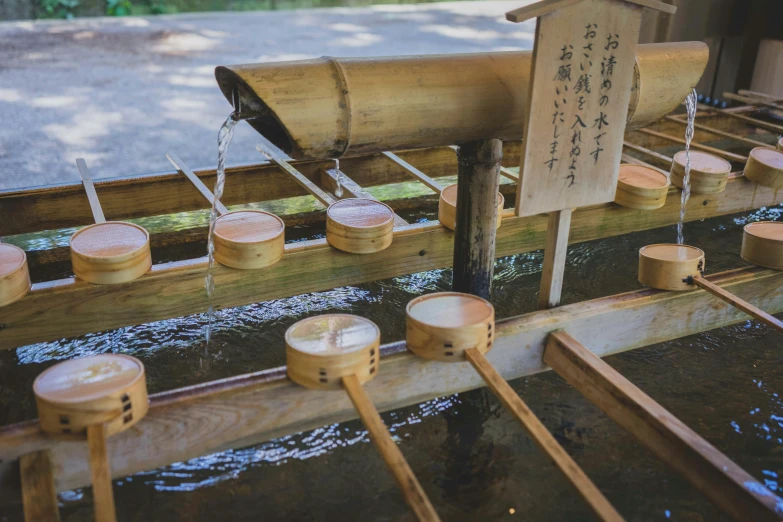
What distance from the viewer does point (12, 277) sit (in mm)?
2885

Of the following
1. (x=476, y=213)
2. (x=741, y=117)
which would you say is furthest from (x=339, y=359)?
(x=741, y=117)

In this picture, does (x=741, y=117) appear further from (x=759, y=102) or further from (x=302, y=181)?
(x=302, y=181)

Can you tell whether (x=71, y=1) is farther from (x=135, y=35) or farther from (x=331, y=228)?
(x=331, y=228)

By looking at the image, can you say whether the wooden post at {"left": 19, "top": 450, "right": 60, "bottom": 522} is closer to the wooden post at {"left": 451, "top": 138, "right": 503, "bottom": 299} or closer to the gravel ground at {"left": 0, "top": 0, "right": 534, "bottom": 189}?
the wooden post at {"left": 451, "top": 138, "right": 503, "bottom": 299}

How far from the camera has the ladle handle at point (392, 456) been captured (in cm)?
187

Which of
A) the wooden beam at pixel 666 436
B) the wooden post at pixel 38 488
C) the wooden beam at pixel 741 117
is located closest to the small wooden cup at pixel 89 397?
the wooden post at pixel 38 488

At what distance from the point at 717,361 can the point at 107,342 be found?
3.46m

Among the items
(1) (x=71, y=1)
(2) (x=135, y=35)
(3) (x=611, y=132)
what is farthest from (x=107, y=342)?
(1) (x=71, y=1)

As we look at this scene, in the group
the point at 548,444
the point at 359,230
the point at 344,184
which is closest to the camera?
the point at 548,444

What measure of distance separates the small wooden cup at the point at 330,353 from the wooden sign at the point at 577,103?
0.77m

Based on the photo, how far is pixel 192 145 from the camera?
7.70m

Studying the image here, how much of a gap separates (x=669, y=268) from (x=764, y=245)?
649mm

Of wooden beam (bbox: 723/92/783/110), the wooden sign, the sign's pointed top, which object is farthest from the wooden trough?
wooden beam (bbox: 723/92/783/110)

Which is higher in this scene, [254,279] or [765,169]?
[765,169]
